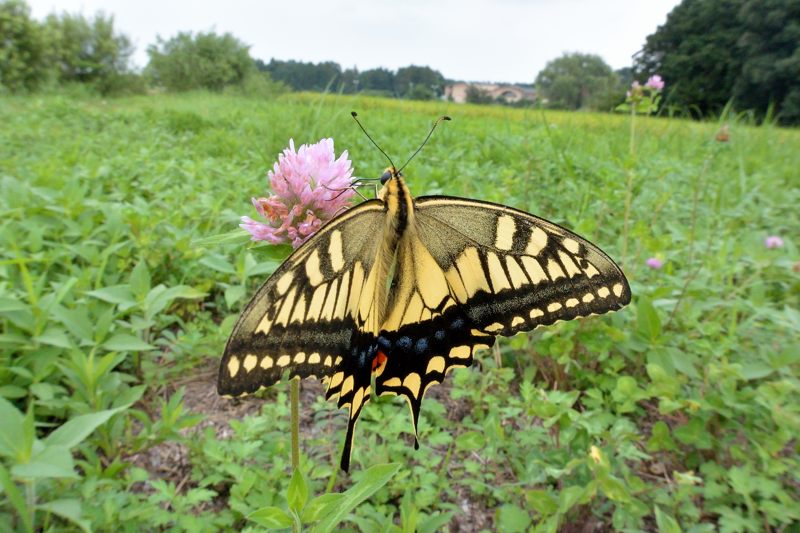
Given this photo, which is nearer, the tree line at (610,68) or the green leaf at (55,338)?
the green leaf at (55,338)

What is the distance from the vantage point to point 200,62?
1179 inches

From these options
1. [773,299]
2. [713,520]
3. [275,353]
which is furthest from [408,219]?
[773,299]

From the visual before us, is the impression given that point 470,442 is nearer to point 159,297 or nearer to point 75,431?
point 75,431

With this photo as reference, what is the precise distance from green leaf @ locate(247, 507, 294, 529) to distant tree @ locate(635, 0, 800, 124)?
3185cm

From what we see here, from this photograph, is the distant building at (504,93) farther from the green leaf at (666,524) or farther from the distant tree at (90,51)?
the distant tree at (90,51)

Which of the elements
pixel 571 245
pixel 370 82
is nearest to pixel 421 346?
pixel 571 245

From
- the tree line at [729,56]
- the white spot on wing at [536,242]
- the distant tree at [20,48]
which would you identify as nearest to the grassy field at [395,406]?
the white spot on wing at [536,242]

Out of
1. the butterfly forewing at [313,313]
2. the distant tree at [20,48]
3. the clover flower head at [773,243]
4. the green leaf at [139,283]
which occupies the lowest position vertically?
the green leaf at [139,283]

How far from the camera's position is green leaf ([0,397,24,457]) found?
0.93m

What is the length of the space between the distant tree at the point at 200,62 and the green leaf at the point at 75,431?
31141mm

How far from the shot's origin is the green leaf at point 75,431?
1.01 meters

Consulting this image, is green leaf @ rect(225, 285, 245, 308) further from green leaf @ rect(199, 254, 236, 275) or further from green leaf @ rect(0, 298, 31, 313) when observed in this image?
green leaf @ rect(0, 298, 31, 313)

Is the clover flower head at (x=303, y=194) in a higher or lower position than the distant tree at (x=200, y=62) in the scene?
lower

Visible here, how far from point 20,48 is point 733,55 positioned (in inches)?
1564
